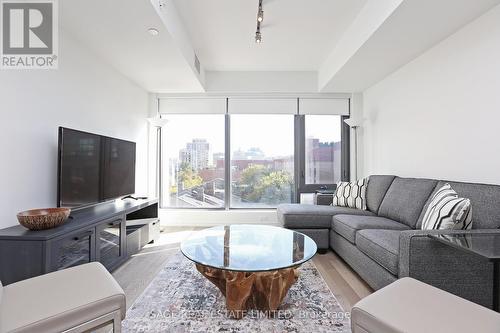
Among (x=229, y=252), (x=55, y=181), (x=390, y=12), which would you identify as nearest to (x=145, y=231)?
(x=55, y=181)

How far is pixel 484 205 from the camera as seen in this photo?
1851mm

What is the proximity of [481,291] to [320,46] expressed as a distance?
9.98ft

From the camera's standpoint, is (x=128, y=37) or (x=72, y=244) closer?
(x=72, y=244)

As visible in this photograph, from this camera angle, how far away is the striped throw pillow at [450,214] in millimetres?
1758

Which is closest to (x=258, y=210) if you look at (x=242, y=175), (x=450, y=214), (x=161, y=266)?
(x=242, y=175)

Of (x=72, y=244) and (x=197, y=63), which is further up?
(x=197, y=63)

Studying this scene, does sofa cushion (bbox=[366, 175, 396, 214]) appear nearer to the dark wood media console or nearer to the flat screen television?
the dark wood media console

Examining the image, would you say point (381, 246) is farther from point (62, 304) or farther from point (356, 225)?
point (62, 304)

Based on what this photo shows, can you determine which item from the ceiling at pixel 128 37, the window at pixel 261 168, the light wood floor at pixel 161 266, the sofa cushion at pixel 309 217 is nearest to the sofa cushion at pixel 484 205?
the light wood floor at pixel 161 266

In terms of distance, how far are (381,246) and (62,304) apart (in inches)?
81.9

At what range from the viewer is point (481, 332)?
917 millimetres

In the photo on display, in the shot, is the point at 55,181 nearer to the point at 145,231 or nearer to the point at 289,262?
the point at 145,231

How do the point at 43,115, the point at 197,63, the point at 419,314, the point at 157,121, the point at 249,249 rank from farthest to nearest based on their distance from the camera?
the point at 157,121, the point at 197,63, the point at 43,115, the point at 249,249, the point at 419,314

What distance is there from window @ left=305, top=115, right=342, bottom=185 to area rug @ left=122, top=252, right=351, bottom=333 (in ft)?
7.74
